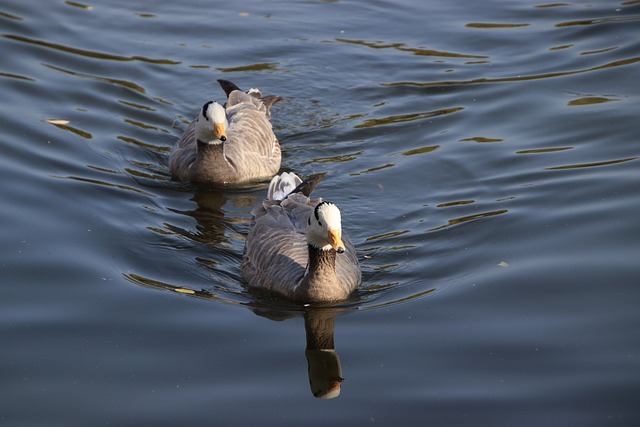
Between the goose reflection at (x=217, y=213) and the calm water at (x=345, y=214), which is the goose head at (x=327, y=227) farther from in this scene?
the goose reflection at (x=217, y=213)

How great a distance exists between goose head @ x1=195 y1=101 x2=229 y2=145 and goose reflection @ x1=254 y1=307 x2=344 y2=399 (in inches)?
153

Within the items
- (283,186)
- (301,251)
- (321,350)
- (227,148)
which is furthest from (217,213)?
(321,350)

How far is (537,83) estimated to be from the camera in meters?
16.0

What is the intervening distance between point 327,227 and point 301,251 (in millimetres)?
1035

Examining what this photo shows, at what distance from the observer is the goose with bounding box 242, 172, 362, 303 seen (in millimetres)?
10188

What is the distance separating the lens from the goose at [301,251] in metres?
10.2

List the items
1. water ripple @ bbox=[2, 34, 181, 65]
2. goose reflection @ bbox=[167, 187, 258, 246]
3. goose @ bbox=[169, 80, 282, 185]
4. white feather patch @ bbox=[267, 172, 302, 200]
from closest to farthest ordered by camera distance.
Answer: goose reflection @ bbox=[167, 187, 258, 246] → white feather patch @ bbox=[267, 172, 302, 200] → goose @ bbox=[169, 80, 282, 185] → water ripple @ bbox=[2, 34, 181, 65]

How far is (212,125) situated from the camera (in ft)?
44.5

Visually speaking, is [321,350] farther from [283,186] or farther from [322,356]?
[283,186]

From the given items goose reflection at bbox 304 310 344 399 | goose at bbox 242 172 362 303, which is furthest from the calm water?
goose at bbox 242 172 362 303

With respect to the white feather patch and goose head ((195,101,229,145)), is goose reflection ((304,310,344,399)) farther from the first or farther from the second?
goose head ((195,101,229,145))

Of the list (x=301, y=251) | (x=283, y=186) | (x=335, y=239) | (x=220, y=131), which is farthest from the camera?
(x=220, y=131)

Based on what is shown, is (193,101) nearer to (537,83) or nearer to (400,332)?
(537,83)

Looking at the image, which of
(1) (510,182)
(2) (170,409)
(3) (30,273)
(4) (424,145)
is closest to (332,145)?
(4) (424,145)
